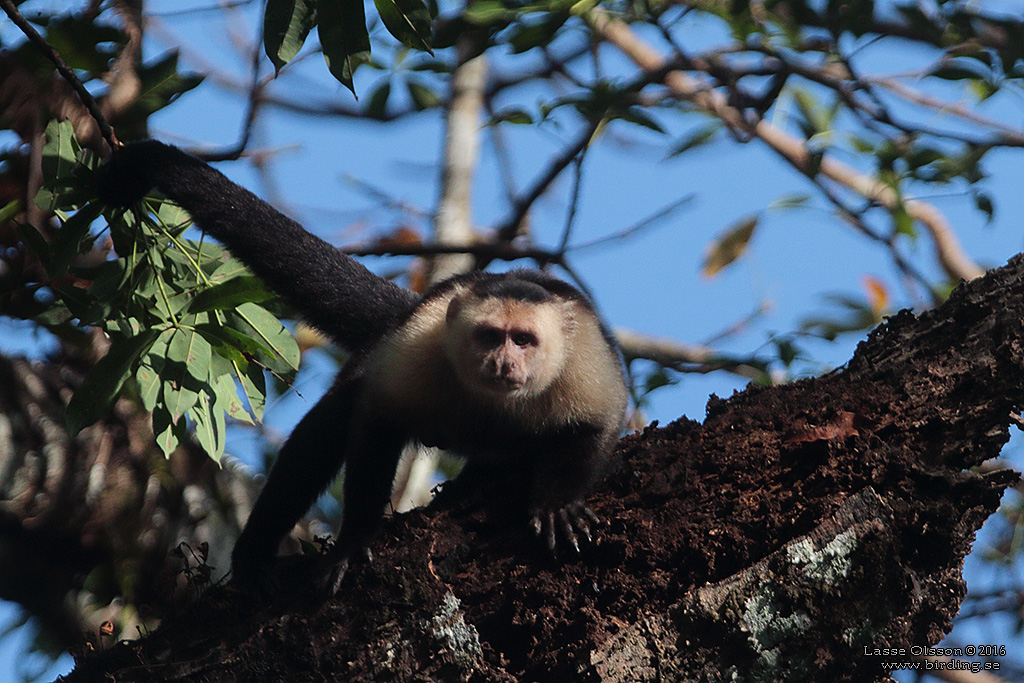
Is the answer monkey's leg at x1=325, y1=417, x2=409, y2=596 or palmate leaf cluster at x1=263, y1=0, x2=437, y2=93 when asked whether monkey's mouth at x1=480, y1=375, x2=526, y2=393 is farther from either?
palmate leaf cluster at x1=263, y1=0, x2=437, y2=93

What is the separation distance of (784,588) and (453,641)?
0.99 meters

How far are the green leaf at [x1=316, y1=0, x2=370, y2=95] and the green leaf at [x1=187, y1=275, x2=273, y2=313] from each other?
75 centimetres

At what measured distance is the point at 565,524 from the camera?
9.16ft

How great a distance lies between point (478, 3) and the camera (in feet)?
12.1

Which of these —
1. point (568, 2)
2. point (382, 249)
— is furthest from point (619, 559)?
point (382, 249)

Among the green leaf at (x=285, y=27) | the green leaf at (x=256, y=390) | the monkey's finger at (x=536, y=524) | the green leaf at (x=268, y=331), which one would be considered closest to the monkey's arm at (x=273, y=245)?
the green leaf at (x=268, y=331)

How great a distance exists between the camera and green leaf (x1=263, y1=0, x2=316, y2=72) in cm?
276

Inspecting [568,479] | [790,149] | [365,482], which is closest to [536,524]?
[568,479]

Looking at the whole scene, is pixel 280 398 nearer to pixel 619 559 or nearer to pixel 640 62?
pixel 619 559

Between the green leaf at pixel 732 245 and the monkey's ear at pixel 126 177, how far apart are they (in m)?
5.88

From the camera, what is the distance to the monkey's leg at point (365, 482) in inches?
121

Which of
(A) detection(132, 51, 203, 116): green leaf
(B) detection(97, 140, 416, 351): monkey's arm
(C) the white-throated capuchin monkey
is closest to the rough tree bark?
(C) the white-throated capuchin monkey

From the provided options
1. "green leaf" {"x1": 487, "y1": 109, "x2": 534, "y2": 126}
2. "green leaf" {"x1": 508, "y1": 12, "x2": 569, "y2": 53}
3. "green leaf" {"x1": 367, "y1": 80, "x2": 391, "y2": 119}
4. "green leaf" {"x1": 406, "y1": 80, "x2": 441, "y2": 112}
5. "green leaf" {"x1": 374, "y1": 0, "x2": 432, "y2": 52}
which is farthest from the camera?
"green leaf" {"x1": 406, "y1": 80, "x2": 441, "y2": 112}

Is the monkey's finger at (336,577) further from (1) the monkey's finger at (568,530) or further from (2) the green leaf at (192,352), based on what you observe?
(2) the green leaf at (192,352)
